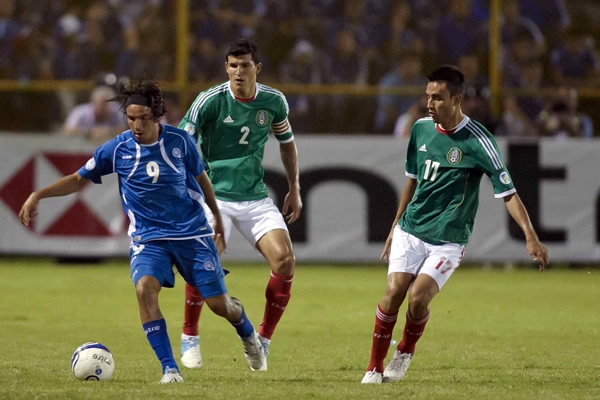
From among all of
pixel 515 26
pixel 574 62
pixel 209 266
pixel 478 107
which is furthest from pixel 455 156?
pixel 574 62

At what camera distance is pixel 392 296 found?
7320 millimetres

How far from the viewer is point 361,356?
341 inches

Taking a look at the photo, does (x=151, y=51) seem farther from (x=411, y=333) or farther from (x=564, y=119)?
(x=411, y=333)

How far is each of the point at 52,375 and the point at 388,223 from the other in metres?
8.56

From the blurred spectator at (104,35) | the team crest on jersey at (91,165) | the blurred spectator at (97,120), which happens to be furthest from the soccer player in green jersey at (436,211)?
the blurred spectator at (104,35)

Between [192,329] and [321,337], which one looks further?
[321,337]

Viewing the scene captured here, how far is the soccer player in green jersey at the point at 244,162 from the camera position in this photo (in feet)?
28.3

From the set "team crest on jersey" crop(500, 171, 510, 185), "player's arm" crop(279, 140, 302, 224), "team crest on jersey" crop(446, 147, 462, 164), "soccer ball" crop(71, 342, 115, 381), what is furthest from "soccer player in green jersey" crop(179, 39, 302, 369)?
"team crest on jersey" crop(500, 171, 510, 185)

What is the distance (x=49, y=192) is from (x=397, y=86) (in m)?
10.1

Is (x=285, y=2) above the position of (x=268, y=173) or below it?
above

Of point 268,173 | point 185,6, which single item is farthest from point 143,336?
point 185,6

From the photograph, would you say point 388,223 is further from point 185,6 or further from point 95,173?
point 95,173

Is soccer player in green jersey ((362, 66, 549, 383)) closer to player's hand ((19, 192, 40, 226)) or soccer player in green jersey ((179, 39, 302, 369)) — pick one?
soccer player in green jersey ((179, 39, 302, 369))

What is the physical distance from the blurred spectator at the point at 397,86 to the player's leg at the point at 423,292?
930cm
